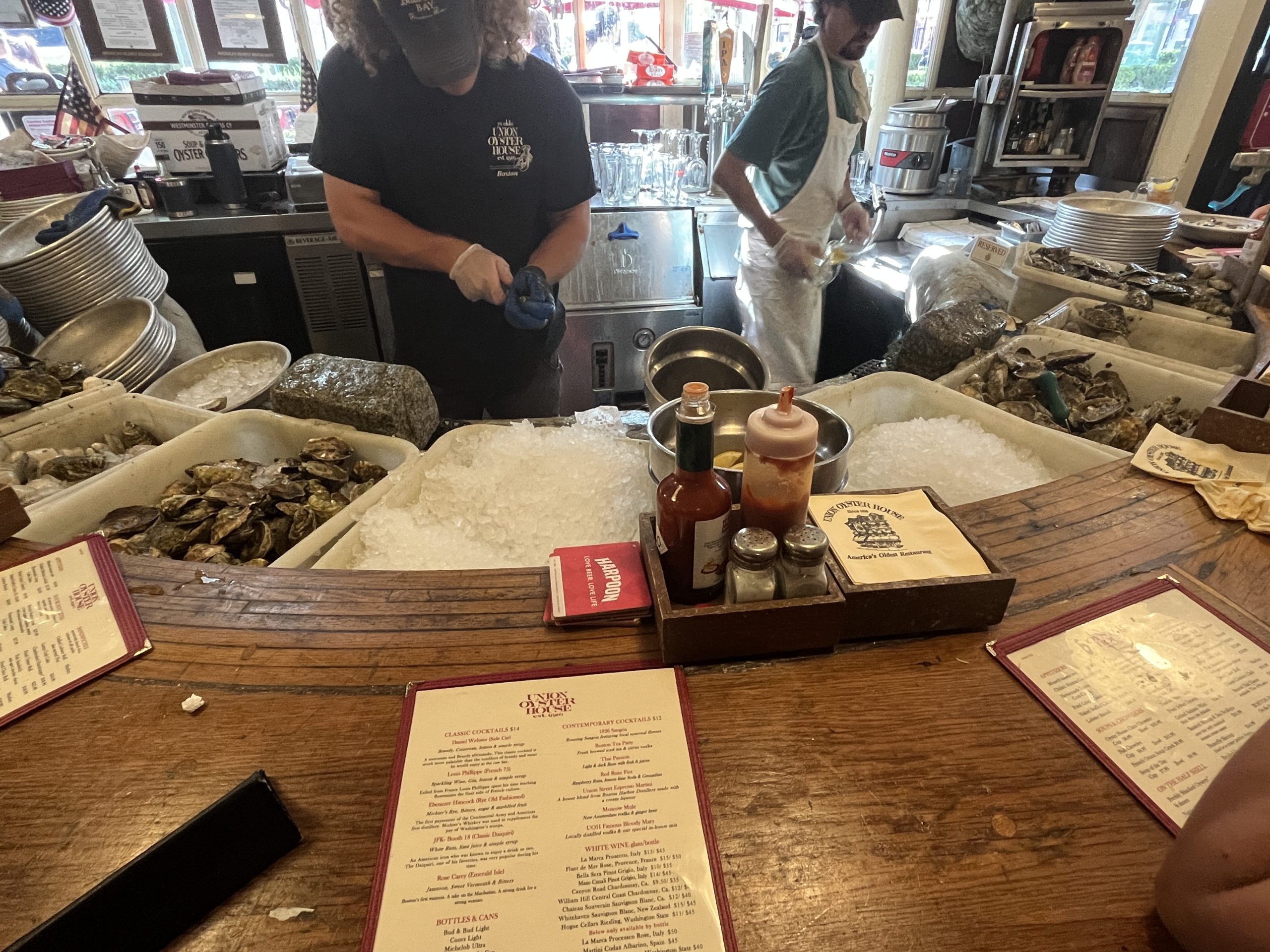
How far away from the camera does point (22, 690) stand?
0.86 m

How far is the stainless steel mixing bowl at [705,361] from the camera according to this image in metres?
1.83

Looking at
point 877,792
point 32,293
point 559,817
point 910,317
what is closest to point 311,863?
point 559,817

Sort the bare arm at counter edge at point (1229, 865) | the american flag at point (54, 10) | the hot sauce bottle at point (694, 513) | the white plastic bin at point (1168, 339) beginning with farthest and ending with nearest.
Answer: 1. the american flag at point (54, 10)
2. the white plastic bin at point (1168, 339)
3. the hot sauce bottle at point (694, 513)
4. the bare arm at counter edge at point (1229, 865)

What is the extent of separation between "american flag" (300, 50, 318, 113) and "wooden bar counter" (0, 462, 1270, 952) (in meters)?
4.89

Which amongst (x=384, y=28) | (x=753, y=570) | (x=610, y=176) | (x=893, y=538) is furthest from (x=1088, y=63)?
(x=753, y=570)

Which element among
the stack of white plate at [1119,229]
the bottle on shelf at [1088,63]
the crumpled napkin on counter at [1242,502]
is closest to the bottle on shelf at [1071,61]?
the bottle on shelf at [1088,63]

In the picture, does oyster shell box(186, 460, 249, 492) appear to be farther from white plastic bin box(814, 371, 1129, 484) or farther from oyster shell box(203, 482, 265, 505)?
white plastic bin box(814, 371, 1129, 484)

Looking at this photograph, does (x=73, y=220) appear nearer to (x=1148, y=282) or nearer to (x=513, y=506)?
(x=513, y=506)

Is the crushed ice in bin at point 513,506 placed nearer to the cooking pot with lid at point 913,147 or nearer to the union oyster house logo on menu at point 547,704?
the union oyster house logo on menu at point 547,704

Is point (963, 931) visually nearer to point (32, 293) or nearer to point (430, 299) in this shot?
point (430, 299)

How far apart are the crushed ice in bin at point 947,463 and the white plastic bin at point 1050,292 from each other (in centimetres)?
105

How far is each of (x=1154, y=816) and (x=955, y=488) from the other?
837 millimetres

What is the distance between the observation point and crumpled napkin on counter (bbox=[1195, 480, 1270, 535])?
1.12m

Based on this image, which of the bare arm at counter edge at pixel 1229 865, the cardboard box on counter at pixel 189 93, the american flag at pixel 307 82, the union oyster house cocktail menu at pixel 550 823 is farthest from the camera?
the american flag at pixel 307 82
